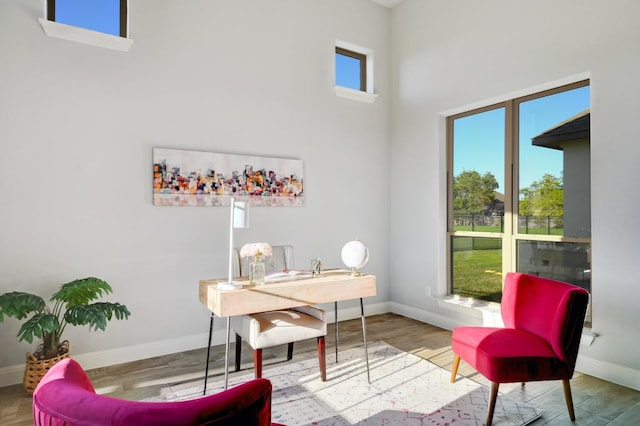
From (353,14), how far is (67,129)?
3203mm

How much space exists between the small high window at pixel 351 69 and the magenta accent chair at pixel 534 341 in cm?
301

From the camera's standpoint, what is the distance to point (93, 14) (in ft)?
10.5

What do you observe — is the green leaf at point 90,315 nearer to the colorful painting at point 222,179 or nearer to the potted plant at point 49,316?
the potted plant at point 49,316

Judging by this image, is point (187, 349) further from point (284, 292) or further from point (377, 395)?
point (377, 395)

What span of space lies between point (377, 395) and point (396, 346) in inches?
39.8

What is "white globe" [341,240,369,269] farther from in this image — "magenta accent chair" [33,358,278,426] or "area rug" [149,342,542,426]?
"magenta accent chair" [33,358,278,426]

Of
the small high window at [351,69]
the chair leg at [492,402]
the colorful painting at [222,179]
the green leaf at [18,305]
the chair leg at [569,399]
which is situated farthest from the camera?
the small high window at [351,69]

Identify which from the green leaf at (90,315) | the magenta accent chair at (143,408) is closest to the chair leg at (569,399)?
the magenta accent chair at (143,408)

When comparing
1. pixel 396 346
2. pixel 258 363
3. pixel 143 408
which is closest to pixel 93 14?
pixel 258 363

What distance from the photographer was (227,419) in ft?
3.03

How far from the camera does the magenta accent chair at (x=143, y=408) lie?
867mm

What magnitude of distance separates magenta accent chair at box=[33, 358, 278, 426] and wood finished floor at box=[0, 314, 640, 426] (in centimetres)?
190

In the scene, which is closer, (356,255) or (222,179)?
(356,255)

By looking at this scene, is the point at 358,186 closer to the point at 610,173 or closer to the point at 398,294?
the point at 398,294
